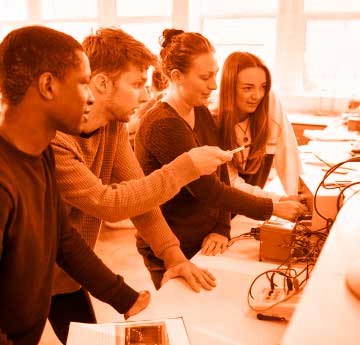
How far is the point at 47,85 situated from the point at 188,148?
66 cm

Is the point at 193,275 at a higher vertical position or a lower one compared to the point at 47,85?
lower

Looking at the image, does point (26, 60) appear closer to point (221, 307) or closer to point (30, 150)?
point (30, 150)

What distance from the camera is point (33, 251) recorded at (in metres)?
1.11

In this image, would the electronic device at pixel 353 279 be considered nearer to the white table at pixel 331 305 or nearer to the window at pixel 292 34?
the white table at pixel 331 305

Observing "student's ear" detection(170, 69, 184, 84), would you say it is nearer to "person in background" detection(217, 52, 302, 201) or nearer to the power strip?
"person in background" detection(217, 52, 302, 201)

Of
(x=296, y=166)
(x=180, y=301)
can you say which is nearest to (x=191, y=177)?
(x=180, y=301)

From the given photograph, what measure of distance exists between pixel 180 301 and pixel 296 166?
3.84 feet

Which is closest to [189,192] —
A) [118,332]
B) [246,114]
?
[246,114]

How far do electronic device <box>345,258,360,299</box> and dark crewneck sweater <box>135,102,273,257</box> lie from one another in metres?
0.98

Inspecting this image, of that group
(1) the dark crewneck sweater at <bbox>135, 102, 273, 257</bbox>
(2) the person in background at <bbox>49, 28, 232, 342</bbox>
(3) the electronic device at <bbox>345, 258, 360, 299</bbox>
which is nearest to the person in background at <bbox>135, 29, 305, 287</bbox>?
(1) the dark crewneck sweater at <bbox>135, 102, 273, 257</bbox>

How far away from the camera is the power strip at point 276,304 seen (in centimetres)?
119

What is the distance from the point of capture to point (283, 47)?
18.3 ft

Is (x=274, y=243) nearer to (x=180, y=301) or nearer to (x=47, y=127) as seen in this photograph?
(x=180, y=301)

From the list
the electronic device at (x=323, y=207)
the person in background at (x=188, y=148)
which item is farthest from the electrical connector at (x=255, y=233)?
the electronic device at (x=323, y=207)
